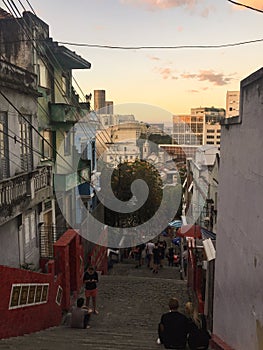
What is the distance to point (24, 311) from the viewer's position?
23.8 ft

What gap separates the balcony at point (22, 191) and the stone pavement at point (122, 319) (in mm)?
3156

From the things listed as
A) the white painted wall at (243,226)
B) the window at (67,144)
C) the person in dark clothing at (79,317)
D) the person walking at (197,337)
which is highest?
the window at (67,144)

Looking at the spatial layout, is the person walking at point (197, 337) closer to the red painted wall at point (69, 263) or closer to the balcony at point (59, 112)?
the red painted wall at point (69, 263)

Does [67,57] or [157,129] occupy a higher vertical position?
[67,57]

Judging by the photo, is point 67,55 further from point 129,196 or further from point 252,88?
point 252,88

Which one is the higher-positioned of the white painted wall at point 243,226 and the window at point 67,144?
the window at point 67,144

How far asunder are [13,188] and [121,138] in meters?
20.8

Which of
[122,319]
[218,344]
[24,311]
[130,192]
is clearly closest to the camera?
[218,344]

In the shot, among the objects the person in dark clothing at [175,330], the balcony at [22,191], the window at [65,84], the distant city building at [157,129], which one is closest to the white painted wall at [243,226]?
the person in dark clothing at [175,330]

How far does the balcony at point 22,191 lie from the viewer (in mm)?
9398

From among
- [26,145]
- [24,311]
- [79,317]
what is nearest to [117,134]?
[26,145]

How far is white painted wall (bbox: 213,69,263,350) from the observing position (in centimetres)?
478

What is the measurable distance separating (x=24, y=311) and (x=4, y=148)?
4983mm

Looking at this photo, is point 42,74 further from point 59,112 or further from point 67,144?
point 67,144
